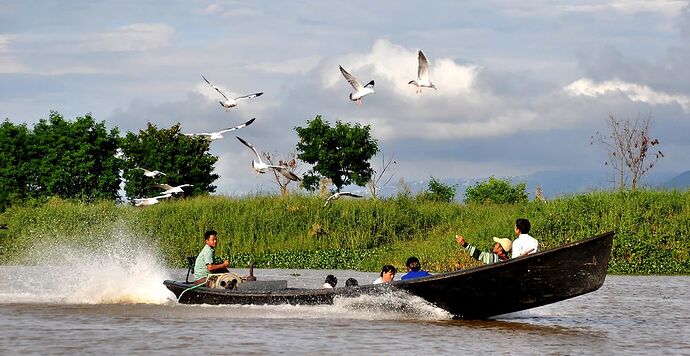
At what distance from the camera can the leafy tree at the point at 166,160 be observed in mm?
57375

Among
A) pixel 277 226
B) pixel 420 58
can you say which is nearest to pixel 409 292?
pixel 420 58

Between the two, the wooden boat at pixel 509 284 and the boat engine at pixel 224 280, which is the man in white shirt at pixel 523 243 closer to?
the wooden boat at pixel 509 284

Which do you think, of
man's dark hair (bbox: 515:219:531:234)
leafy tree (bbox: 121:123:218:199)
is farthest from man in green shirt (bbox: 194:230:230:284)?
leafy tree (bbox: 121:123:218:199)

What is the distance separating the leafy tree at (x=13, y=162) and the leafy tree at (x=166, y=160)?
5.43 metres

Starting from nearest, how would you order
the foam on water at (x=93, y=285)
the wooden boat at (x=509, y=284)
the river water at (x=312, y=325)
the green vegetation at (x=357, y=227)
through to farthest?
1. the river water at (x=312, y=325)
2. the wooden boat at (x=509, y=284)
3. the foam on water at (x=93, y=285)
4. the green vegetation at (x=357, y=227)

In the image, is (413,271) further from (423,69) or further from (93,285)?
(423,69)

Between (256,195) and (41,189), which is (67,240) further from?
(41,189)

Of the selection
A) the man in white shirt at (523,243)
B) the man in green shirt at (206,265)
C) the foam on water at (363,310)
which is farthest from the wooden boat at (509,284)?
the man in green shirt at (206,265)

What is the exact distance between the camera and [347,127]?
198ft

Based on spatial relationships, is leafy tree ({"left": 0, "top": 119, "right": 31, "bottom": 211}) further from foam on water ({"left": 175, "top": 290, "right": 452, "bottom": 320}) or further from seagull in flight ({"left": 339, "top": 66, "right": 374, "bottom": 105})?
foam on water ({"left": 175, "top": 290, "right": 452, "bottom": 320})

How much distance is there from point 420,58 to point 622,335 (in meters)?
10.9

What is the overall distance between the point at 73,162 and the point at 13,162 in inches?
140

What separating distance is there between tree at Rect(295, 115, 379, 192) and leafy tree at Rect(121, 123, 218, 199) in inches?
220

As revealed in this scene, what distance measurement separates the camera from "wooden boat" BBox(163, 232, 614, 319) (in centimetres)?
1497
